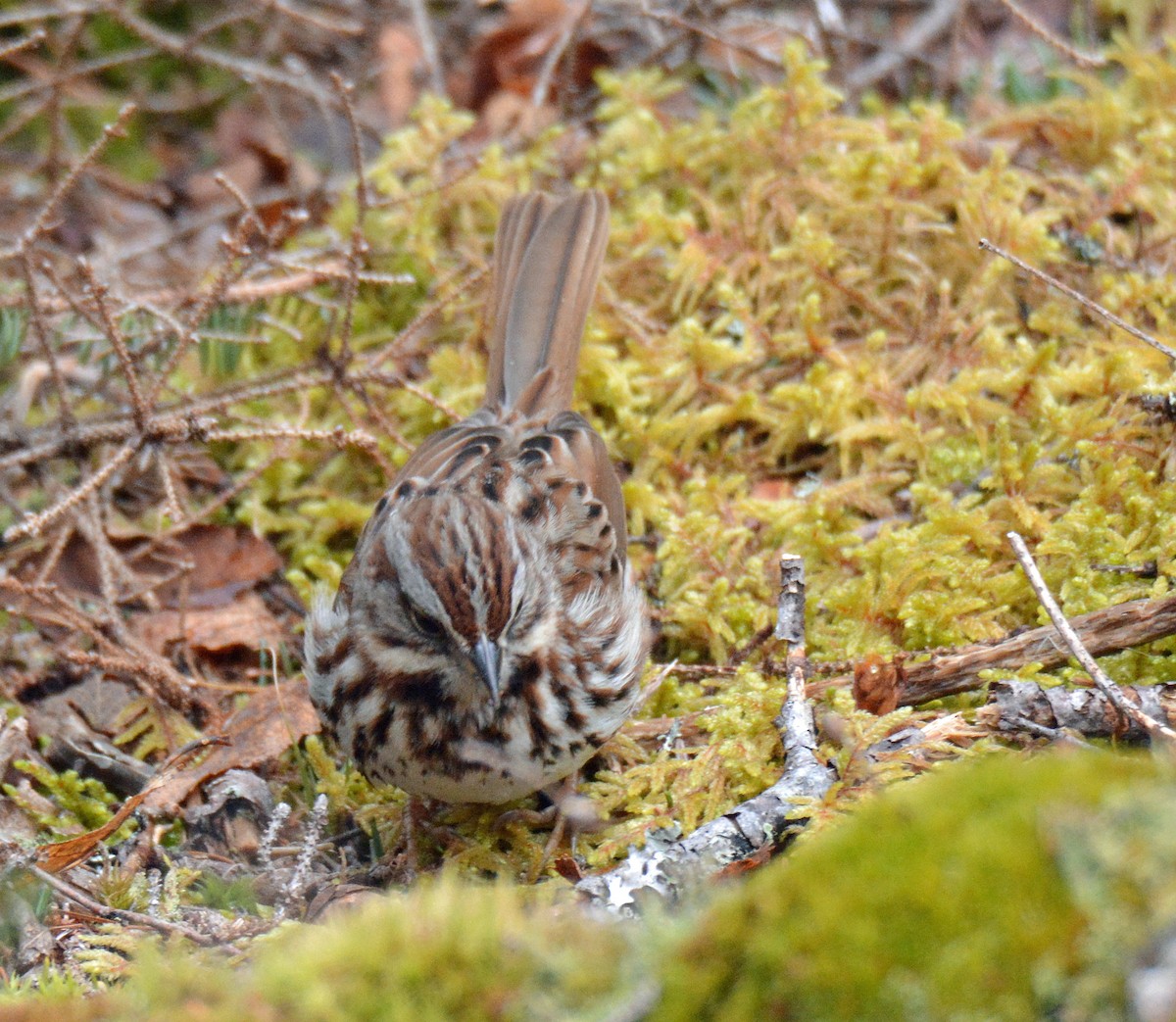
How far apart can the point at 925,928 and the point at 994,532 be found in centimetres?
285

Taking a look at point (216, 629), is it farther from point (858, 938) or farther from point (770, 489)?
point (858, 938)

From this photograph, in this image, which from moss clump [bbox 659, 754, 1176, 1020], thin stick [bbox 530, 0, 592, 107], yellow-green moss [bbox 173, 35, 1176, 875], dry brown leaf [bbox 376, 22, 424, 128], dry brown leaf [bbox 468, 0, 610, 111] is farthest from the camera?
dry brown leaf [bbox 376, 22, 424, 128]

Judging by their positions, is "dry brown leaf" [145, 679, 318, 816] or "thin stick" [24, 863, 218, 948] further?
"dry brown leaf" [145, 679, 318, 816]

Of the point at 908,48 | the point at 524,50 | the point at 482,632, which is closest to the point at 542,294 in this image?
the point at 482,632

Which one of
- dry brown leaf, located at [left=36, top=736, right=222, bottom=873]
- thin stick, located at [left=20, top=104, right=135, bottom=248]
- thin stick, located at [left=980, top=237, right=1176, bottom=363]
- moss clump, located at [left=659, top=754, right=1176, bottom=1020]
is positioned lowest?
dry brown leaf, located at [left=36, top=736, right=222, bottom=873]

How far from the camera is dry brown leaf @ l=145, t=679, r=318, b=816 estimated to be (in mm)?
4066

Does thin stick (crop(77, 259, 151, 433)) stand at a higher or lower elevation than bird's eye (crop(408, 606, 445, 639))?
higher

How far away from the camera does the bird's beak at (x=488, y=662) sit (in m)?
3.40

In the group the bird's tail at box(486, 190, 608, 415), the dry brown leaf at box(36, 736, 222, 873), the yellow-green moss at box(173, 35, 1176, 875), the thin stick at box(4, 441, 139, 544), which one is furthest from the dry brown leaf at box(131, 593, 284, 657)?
the bird's tail at box(486, 190, 608, 415)

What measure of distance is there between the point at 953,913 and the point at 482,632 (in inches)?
79.5

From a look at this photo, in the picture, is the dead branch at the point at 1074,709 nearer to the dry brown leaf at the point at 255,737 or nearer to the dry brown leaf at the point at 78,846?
the dry brown leaf at the point at 255,737

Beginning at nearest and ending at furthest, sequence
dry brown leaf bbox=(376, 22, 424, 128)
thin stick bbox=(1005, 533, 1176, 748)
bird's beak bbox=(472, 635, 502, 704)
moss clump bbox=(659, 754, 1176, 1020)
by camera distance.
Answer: moss clump bbox=(659, 754, 1176, 1020)
thin stick bbox=(1005, 533, 1176, 748)
bird's beak bbox=(472, 635, 502, 704)
dry brown leaf bbox=(376, 22, 424, 128)

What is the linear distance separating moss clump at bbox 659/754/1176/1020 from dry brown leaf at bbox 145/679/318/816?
2772 mm

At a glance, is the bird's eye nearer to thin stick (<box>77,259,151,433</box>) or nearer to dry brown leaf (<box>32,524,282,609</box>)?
thin stick (<box>77,259,151,433</box>)
